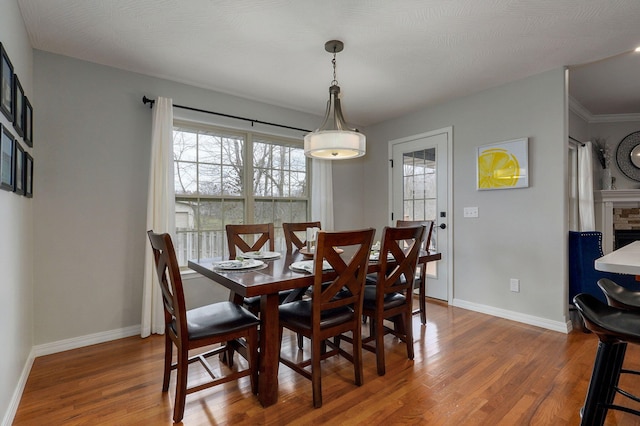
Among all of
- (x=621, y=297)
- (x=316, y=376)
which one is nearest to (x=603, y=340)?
(x=621, y=297)

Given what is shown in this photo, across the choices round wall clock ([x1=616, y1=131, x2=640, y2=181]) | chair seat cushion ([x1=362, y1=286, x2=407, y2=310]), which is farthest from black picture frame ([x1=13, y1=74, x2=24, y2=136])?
round wall clock ([x1=616, y1=131, x2=640, y2=181])

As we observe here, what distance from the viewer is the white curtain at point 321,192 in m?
4.23

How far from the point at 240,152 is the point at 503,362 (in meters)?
3.14

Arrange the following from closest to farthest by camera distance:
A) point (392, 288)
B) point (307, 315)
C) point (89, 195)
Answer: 1. point (307, 315)
2. point (392, 288)
3. point (89, 195)

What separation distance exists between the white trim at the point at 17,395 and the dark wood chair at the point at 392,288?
200 centimetres

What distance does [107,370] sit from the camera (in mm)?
2279

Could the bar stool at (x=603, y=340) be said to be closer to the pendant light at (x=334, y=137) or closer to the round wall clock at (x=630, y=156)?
the pendant light at (x=334, y=137)

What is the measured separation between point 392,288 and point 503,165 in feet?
6.71

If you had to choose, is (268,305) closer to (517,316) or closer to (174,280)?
(174,280)

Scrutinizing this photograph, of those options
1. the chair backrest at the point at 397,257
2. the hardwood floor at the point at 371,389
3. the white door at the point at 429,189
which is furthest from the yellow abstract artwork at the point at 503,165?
the chair backrest at the point at 397,257

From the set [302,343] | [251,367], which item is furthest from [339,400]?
[302,343]

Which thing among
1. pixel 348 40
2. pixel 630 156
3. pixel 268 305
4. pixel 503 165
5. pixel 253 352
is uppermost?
pixel 348 40

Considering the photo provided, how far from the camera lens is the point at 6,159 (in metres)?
1.71

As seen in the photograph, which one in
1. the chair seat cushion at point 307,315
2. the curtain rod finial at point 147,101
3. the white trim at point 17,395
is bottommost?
the white trim at point 17,395
